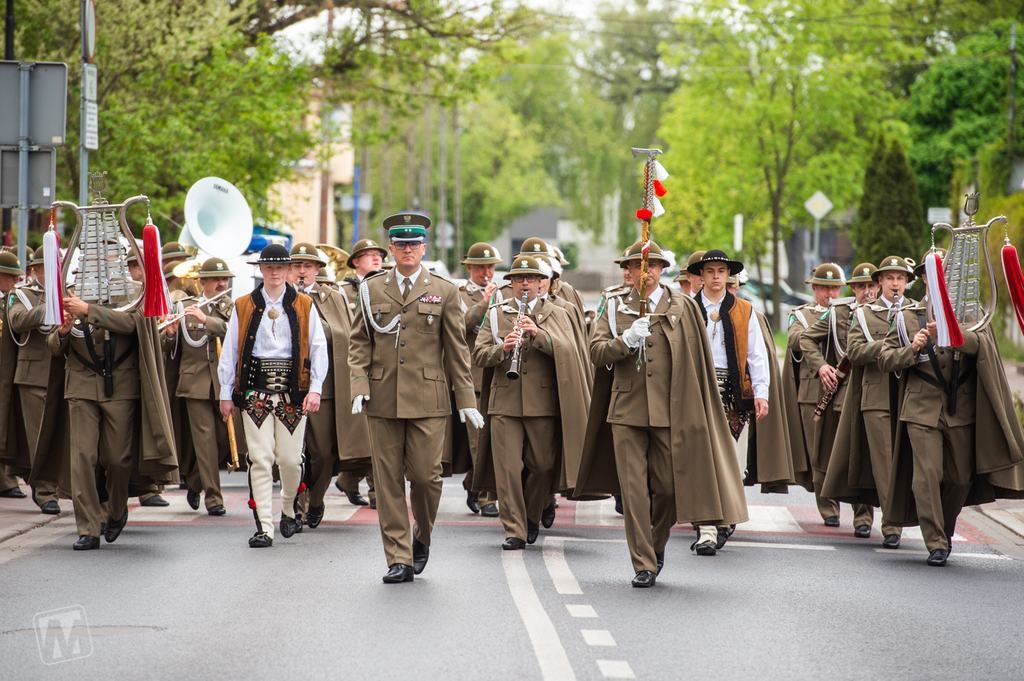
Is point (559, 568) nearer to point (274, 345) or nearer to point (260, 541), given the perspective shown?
point (260, 541)

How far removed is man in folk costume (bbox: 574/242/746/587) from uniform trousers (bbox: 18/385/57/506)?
17.6 ft

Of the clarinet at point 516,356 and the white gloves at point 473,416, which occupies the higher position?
the clarinet at point 516,356

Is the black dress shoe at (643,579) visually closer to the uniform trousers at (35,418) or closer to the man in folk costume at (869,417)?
the man in folk costume at (869,417)

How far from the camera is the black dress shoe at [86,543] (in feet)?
29.9

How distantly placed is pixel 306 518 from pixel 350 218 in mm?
56100

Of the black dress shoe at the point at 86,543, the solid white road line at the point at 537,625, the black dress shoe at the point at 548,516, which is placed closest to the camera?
the solid white road line at the point at 537,625

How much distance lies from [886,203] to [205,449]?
25020 mm

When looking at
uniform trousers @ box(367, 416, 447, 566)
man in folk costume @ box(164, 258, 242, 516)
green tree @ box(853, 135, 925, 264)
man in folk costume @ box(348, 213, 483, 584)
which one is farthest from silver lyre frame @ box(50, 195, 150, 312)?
green tree @ box(853, 135, 925, 264)

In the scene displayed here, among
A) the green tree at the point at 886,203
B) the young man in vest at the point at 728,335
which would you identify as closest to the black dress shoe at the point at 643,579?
the young man in vest at the point at 728,335

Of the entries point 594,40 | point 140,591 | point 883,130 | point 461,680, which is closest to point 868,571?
point 461,680

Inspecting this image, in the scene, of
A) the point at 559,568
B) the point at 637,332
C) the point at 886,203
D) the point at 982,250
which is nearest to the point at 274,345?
the point at 559,568

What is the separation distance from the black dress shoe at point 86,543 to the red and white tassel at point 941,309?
6.00 meters

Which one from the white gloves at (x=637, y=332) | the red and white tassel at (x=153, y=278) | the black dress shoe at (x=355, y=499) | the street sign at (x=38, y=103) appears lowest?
the black dress shoe at (x=355, y=499)

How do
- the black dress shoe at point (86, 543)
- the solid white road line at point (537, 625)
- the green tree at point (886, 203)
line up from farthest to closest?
the green tree at point (886, 203) < the black dress shoe at point (86, 543) < the solid white road line at point (537, 625)
